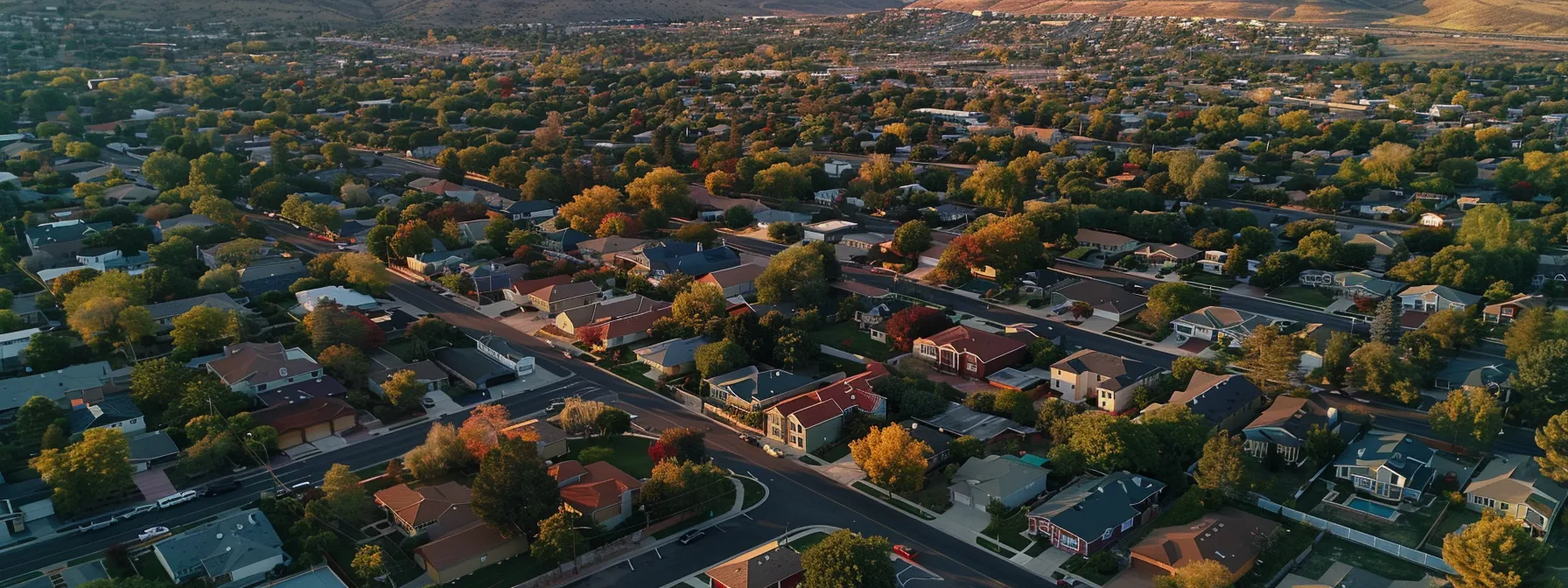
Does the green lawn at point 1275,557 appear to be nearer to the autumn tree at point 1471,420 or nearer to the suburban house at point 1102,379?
the autumn tree at point 1471,420

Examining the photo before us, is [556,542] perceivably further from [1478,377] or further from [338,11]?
[338,11]

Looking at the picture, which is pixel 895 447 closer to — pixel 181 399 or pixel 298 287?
pixel 181 399

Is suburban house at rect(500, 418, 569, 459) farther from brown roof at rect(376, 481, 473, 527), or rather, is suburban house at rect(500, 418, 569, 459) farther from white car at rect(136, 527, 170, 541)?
white car at rect(136, 527, 170, 541)

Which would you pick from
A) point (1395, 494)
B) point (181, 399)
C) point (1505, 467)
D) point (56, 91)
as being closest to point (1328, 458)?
point (1395, 494)

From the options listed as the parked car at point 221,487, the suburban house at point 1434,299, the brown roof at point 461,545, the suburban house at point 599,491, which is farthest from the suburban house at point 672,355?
the suburban house at point 1434,299

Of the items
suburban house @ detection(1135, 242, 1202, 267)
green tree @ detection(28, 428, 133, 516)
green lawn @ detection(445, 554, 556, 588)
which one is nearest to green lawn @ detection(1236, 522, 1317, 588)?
green lawn @ detection(445, 554, 556, 588)
